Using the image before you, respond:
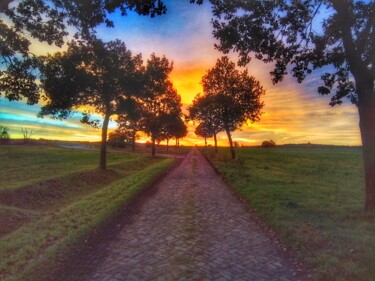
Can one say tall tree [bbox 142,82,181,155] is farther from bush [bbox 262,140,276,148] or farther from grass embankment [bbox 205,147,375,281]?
bush [bbox 262,140,276,148]

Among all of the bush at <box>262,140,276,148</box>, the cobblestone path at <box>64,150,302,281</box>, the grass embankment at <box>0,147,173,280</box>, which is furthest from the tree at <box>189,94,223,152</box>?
the bush at <box>262,140,276,148</box>

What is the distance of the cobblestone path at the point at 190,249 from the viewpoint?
7.20 meters

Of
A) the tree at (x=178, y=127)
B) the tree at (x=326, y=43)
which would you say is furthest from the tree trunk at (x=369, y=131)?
the tree at (x=178, y=127)

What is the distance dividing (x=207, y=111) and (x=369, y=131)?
46243 mm

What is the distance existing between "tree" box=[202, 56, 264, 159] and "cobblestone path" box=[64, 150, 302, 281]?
121 feet

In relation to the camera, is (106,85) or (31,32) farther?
(106,85)

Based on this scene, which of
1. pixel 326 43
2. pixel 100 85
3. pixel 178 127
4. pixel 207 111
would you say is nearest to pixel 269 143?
pixel 178 127

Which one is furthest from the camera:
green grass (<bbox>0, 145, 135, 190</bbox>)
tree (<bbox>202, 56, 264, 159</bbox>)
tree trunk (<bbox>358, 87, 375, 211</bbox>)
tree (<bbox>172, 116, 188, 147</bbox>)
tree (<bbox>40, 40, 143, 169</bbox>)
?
tree (<bbox>172, 116, 188, 147</bbox>)

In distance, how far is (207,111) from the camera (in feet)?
191

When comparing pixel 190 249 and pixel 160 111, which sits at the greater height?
pixel 160 111

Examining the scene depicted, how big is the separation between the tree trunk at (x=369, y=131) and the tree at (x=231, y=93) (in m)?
37.4

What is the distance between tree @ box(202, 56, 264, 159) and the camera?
50062 millimetres

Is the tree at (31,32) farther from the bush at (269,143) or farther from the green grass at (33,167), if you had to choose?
the bush at (269,143)

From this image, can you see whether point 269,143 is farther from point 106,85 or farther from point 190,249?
point 190,249
